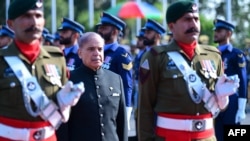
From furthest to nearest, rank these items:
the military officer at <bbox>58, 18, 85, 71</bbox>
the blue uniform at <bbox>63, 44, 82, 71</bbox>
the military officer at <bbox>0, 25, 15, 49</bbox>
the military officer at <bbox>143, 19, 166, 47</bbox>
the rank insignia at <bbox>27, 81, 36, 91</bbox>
A: the military officer at <bbox>0, 25, 15, 49</bbox> < the military officer at <bbox>143, 19, 166, 47</bbox> < the military officer at <bbox>58, 18, 85, 71</bbox> < the blue uniform at <bbox>63, 44, 82, 71</bbox> < the rank insignia at <bbox>27, 81, 36, 91</bbox>

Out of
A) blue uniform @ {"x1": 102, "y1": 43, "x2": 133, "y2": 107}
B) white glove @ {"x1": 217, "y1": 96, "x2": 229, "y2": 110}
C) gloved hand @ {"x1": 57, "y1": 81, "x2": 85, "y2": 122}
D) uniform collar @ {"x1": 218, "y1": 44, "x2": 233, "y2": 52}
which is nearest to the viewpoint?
gloved hand @ {"x1": 57, "y1": 81, "x2": 85, "y2": 122}

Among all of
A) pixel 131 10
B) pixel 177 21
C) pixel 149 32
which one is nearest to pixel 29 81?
pixel 177 21

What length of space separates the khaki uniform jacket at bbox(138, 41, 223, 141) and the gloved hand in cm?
98

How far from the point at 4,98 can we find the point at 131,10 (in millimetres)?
18848

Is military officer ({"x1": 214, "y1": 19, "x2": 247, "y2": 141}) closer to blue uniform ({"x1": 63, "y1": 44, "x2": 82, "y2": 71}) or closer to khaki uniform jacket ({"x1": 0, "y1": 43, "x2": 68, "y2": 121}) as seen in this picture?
blue uniform ({"x1": 63, "y1": 44, "x2": 82, "y2": 71})

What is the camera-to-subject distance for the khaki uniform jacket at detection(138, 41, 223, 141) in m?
5.10

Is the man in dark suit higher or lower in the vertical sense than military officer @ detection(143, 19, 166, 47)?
lower

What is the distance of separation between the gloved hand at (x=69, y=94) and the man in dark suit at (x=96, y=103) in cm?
87

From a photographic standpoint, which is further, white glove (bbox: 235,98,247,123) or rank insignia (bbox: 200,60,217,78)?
white glove (bbox: 235,98,247,123)

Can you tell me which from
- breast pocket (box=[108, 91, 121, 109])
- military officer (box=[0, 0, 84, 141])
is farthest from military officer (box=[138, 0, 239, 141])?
military officer (box=[0, 0, 84, 141])

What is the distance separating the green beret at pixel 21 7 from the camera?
4.48m

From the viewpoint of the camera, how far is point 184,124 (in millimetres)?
5078

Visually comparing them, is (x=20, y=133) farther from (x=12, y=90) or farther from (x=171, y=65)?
(x=171, y=65)

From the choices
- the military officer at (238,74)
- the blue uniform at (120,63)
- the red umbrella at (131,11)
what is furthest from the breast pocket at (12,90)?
the red umbrella at (131,11)
